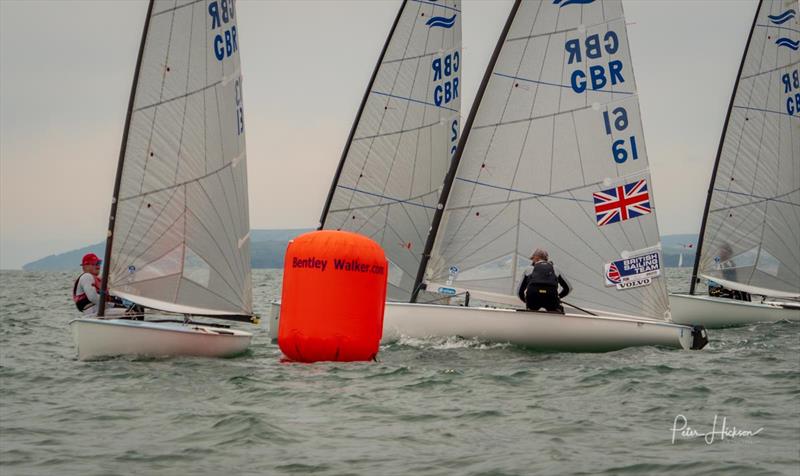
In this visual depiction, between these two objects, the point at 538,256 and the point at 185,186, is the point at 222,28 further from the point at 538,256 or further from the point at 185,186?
the point at 538,256

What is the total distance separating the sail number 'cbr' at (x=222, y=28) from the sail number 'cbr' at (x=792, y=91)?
1602cm

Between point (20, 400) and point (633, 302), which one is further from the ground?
point (633, 302)

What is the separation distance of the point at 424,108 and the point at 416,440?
14574mm

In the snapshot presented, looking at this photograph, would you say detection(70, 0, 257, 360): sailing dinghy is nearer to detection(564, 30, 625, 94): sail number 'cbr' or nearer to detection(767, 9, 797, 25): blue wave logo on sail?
detection(564, 30, 625, 94): sail number 'cbr'

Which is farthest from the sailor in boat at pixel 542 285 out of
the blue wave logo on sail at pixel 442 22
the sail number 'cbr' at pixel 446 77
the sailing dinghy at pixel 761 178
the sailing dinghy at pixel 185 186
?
the sailing dinghy at pixel 761 178

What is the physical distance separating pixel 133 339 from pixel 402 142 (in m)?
10.0

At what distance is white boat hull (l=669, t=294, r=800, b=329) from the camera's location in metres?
24.9

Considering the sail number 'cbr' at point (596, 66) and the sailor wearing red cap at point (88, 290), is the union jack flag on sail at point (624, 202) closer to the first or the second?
the sail number 'cbr' at point (596, 66)

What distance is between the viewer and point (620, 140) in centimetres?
1861

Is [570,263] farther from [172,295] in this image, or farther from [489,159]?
[172,295]

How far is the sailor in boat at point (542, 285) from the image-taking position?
16.8 meters

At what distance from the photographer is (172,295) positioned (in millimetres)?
16578

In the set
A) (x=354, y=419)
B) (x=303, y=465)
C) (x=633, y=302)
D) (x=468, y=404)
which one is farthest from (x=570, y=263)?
(x=303, y=465)

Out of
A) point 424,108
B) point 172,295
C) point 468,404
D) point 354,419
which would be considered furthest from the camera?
point 424,108
